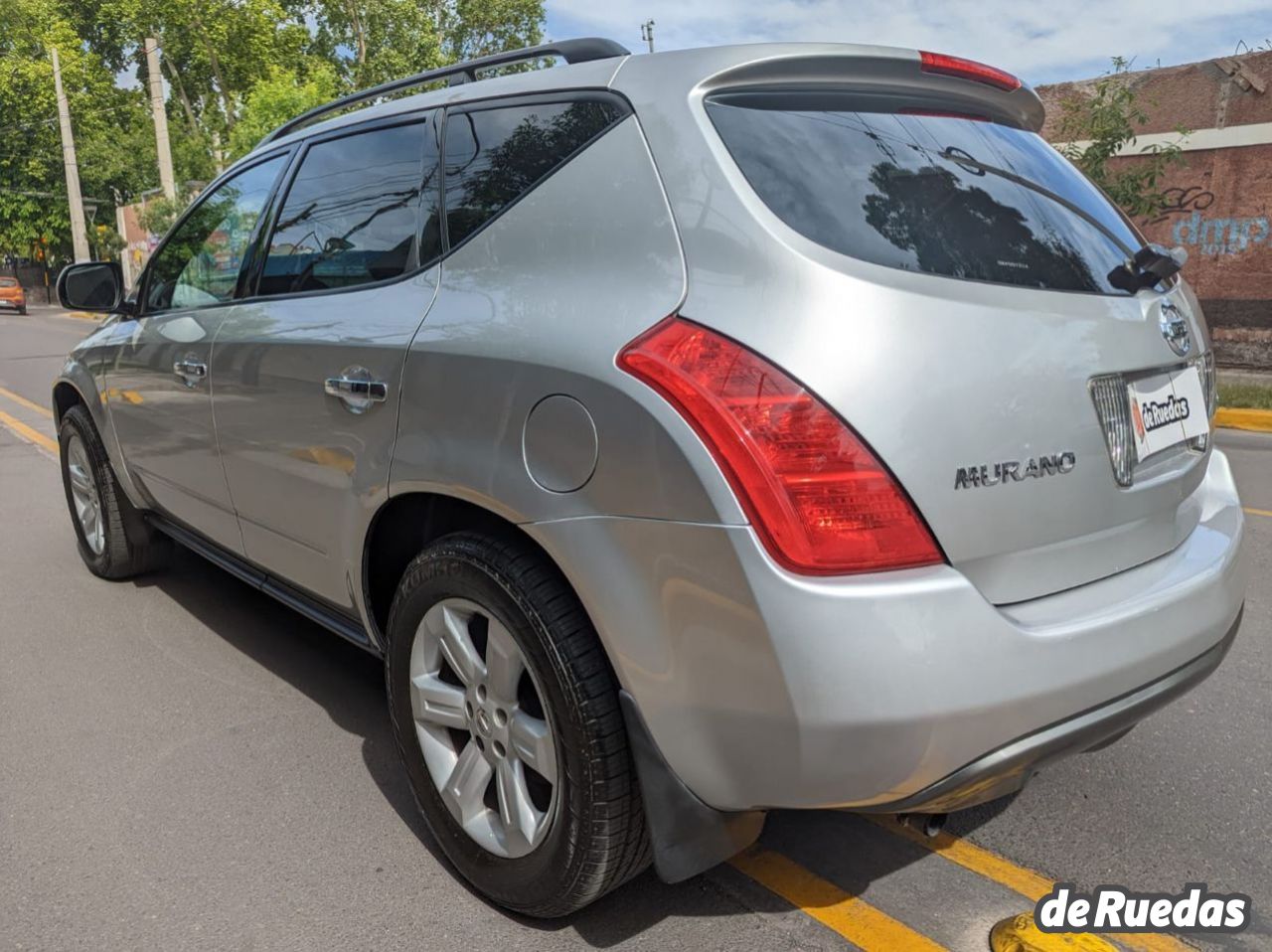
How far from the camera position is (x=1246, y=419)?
9.27 metres

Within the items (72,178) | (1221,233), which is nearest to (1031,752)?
(1221,233)

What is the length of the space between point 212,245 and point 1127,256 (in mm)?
2901

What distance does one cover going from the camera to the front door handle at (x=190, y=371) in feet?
10.7

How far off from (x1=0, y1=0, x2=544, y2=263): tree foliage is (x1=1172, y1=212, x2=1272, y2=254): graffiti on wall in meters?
30.1

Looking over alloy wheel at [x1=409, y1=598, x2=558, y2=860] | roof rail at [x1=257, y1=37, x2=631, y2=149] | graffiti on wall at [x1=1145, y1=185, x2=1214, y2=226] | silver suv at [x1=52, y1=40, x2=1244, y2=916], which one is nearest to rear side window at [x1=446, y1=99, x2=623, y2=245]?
silver suv at [x1=52, y1=40, x2=1244, y2=916]

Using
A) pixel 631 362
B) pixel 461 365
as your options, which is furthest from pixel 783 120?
pixel 461 365

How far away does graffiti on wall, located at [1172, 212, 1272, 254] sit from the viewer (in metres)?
13.1

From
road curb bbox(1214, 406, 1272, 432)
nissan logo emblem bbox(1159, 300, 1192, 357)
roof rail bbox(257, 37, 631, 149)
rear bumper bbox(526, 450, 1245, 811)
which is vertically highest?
roof rail bbox(257, 37, 631, 149)

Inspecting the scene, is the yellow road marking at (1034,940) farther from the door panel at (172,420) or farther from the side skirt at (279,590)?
the door panel at (172,420)

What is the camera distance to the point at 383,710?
130 inches

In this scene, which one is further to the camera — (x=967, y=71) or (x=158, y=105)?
(x=158, y=105)

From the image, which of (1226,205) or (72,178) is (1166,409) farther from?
(72,178)

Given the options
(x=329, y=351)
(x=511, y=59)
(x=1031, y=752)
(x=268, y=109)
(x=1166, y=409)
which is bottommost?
(x=1031, y=752)

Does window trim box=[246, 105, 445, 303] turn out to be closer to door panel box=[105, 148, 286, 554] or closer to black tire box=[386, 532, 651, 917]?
door panel box=[105, 148, 286, 554]
